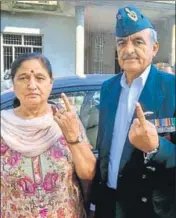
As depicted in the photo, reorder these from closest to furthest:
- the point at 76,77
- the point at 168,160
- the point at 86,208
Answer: the point at 168,160 < the point at 86,208 < the point at 76,77

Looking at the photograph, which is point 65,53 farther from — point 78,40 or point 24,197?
point 24,197

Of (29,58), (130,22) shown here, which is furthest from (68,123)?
(130,22)

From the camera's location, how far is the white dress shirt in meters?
1.05

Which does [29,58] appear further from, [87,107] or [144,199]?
[144,199]

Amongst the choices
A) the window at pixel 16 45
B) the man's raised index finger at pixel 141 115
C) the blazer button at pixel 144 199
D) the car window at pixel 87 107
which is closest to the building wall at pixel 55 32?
the window at pixel 16 45

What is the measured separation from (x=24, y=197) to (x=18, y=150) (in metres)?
0.15

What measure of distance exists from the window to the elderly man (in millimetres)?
320

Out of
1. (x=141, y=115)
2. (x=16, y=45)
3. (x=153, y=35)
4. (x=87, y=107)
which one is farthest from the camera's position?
(x=87, y=107)

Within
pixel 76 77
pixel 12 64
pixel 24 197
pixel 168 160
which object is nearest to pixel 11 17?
pixel 12 64

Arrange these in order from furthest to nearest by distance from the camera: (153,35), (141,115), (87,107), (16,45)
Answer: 1. (87,107)
2. (16,45)
3. (153,35)
4. (141,115)

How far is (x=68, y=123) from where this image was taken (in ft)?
3.53

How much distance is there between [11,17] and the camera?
4.26ft

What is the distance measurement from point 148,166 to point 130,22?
0.42m

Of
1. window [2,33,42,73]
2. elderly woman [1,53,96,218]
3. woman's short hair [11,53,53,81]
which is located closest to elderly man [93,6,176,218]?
elderly woman [1,53,96,218]
